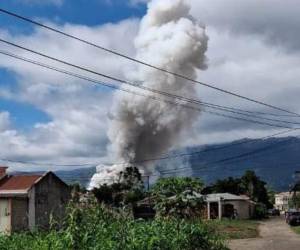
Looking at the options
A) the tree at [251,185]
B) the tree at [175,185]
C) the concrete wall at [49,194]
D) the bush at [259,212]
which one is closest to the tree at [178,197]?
the tree at [175,185]

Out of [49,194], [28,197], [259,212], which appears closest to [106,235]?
[28,197]

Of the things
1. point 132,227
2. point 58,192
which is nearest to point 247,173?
point 58,192

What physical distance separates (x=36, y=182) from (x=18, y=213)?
362 cm

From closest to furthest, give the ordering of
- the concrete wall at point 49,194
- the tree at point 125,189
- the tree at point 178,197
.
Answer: the tree at point 178,197
the concrete wall at point 49,194
the tree at point 125,189

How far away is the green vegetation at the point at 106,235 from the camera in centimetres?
1520

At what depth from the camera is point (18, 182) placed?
58844 millimetres

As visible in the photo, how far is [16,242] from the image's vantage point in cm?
1702

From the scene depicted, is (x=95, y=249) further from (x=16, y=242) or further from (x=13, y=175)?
(x=13, y=175)

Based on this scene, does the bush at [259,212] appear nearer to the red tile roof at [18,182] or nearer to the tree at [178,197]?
the red tile roof at [18,182]

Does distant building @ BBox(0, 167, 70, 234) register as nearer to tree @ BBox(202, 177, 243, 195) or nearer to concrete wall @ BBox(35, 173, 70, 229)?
concrete wall @ BBox(35, 173, 70, 229)

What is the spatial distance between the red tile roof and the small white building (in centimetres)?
2790

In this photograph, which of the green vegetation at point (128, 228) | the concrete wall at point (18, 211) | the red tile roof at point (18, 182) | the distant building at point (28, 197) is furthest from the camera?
the red tile roof at point (18, 182)

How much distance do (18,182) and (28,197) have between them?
8.59 ft

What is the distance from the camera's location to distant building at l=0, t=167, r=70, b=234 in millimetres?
54375
